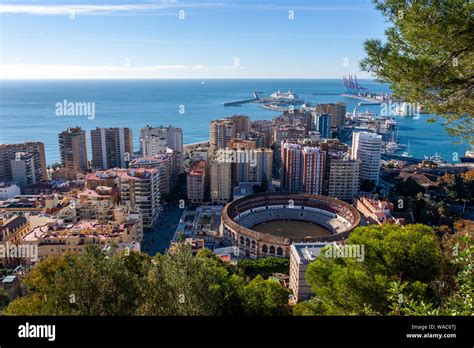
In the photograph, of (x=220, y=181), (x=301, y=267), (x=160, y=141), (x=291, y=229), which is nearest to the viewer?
(x=301, y=267)

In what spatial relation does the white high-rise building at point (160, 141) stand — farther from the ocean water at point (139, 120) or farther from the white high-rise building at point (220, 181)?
the ocean water at point (139, 120)

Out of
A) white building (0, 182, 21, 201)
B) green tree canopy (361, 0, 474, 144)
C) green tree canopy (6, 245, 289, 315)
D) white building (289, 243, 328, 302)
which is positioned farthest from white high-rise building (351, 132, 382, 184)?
green tree canopy (6, 245, 289, 315)

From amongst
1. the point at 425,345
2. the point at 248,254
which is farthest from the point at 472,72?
the point at 248,254

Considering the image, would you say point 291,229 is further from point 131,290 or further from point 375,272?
point 131,290

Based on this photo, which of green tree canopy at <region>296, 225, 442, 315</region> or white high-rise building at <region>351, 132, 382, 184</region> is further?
white high-rise building at <region>351, 132, 382, 184</region>

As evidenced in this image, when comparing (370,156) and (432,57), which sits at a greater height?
(432,57)

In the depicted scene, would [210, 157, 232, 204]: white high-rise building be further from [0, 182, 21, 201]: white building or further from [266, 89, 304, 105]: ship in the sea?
[266, 89, 304, 105]: ship in the sea

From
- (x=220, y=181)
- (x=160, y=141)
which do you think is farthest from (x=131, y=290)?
(x=160, y=141)

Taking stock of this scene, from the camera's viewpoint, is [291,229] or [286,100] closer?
[291,229]
